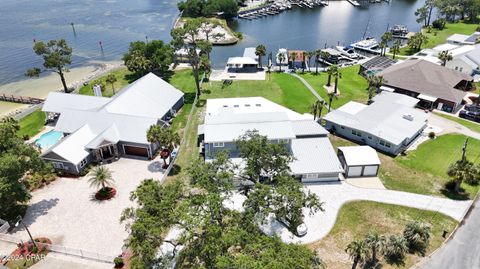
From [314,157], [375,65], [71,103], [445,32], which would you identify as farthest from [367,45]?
[71,103]

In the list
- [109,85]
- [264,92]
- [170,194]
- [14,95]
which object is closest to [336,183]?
[170,194]

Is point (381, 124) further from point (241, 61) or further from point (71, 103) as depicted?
point (71, 103)

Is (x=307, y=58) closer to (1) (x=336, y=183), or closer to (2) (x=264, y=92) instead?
(2) (x=264, y=92)

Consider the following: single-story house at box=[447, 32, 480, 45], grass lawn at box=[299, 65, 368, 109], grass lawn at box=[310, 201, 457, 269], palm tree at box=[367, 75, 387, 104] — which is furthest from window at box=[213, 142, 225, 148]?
single-story house at box=[447, 32, 480, 45]

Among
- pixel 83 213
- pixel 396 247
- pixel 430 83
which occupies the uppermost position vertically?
pixel 430 83

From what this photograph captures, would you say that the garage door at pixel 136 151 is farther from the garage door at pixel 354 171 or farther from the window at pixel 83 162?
the garage door at pixel 354 171

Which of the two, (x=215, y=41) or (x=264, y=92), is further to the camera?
(x=215, y=41)

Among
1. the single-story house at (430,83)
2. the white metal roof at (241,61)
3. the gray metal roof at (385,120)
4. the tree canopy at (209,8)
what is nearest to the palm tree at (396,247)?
the gray metal roof at (385,120)
